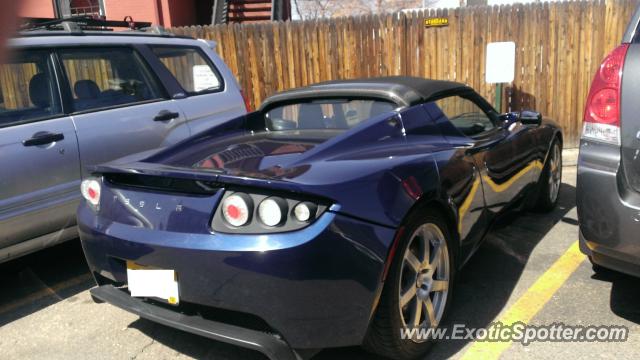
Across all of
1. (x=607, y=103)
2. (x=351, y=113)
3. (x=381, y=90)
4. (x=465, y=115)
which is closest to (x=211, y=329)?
(x=351, y=113)

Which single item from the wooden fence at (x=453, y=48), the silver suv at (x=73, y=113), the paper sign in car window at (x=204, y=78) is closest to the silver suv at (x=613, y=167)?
the silver suv at (x=73, y=113)

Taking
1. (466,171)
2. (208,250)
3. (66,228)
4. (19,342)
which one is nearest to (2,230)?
(66,228)

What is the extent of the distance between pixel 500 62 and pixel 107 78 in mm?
5213

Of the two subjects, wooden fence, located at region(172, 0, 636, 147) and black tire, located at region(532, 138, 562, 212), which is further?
wooden fence, located at region(172, 0, 636, 147)

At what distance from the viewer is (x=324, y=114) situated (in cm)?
366

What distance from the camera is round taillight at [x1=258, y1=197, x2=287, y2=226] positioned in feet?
7.50

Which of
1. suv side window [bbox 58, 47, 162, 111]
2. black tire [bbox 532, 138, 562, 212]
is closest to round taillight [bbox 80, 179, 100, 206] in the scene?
suv side window [bbox 58, 47, 162, 111]

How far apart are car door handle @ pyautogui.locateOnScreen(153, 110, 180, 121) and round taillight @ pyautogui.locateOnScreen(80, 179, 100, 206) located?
1619mm

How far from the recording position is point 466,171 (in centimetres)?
324

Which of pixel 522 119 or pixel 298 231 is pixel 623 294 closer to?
pixel 522 119

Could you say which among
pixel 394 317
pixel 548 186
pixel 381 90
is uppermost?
pixel 381 90

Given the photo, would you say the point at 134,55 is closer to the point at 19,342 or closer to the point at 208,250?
the point at 19,342

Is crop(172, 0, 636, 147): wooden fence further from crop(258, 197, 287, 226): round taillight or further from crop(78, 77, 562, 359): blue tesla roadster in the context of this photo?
crop(258, 197, 287, 226): round taillight

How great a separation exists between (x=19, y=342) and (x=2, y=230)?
0.75m
